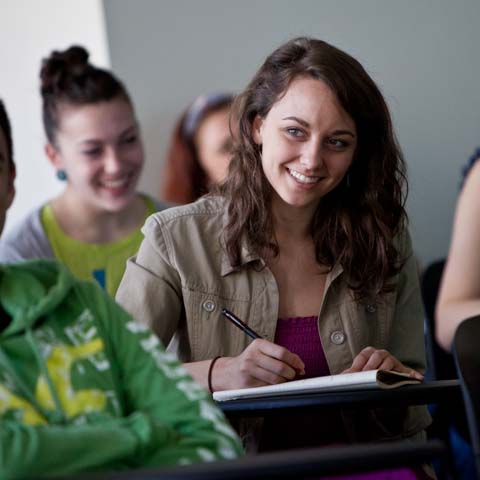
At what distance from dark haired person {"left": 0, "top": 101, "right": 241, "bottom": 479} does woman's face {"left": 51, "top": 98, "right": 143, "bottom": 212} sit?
5.24 ft

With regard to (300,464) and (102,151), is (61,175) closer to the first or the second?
(102,151)

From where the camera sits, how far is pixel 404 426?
6.48 feet

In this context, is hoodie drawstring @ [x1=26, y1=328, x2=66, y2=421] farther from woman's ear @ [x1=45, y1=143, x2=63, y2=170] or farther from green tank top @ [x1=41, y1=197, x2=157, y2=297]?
woman's ear @ [x1=45, y1=143, x2=63, y2=170]

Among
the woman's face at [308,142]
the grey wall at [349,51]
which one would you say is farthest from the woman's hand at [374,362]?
the grey wall at [349,51]

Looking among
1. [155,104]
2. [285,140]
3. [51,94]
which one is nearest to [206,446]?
[285,140]

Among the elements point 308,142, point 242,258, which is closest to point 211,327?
A: point 242,258

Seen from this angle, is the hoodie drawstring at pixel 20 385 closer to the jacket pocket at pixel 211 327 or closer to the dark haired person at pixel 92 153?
the jacket pocket at pixel 211 327

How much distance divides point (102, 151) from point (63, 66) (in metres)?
0.25

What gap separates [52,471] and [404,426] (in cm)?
94

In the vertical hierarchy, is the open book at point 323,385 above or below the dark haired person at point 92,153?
below

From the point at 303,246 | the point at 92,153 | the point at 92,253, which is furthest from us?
the point at 92,153

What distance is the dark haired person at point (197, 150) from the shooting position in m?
3.38

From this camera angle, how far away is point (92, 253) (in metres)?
2.86

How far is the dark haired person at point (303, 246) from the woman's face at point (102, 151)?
908 mm
